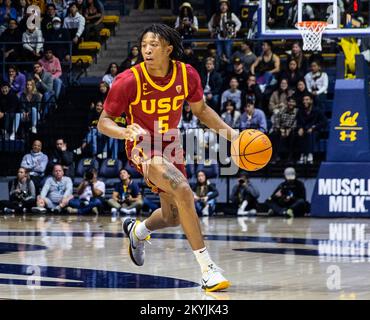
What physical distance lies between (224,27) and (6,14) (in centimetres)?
588

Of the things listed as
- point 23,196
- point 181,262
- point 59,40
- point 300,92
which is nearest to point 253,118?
point 300,92

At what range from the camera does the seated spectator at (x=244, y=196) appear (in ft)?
62.9

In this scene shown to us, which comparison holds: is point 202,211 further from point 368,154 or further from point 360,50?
point 360,50

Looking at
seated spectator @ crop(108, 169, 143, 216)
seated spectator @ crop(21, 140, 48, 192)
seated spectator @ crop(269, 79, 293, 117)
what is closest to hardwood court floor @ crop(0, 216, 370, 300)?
seated spectator @ crop(108, 169, 143, 216)

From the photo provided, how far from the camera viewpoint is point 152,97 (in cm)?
899

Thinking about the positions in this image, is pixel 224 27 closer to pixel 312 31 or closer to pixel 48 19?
pixel 48 19

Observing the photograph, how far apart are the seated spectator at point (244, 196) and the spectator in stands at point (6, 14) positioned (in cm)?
852

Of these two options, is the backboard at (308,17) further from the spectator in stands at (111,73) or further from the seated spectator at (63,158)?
the seated spectator at (63,158)

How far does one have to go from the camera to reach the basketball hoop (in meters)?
17.2

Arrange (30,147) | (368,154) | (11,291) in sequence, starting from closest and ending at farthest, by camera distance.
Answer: (11,291) → (368,154) → (30,147)

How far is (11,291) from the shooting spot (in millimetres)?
8375

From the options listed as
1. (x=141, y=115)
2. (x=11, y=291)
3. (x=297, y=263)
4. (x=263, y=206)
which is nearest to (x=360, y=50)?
(x=263, y=206)

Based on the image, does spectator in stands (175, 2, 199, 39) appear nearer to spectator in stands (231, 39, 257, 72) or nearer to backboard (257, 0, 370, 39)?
spectator in stands (231, 39, 257, 72)

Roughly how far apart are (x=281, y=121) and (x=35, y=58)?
6.83m
